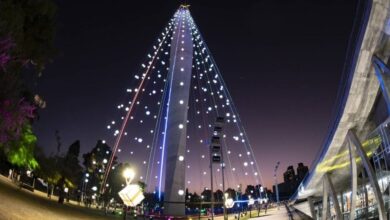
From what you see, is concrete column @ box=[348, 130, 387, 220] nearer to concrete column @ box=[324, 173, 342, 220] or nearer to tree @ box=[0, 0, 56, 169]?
concrete column @ box=[324, 173, 342, 220]

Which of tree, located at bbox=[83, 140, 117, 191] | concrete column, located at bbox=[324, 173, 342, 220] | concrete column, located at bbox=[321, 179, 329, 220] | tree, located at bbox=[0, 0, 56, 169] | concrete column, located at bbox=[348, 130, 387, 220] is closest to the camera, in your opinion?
tree, located at bbox=[0, 0, 56, 169]

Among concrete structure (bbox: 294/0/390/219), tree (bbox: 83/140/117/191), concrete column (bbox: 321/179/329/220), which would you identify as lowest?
concrete column (bbox: 321/179/329/220)

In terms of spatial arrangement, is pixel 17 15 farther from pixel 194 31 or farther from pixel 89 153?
pixel 89 153

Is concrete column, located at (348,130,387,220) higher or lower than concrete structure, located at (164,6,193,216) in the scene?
lower

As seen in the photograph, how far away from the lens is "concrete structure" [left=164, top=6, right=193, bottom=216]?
37219mm

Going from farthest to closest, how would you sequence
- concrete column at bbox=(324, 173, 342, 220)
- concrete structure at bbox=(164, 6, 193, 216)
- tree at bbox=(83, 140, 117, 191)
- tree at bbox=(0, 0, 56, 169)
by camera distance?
tree at bbox=(83, 140, 117, 191), concrete structure at bbox=(164, 6, 193, 216), concrete column at bbox=(324, 173, 342, 220), tree at bbox=(0, 0, 56, 169)

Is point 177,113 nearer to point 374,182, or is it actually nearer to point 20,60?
point 374,182

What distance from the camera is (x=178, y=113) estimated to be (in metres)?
40.4

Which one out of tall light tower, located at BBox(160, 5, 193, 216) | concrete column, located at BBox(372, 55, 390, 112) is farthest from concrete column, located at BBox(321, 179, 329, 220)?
concrete column, located at BBox(372, 55, 390, 112)

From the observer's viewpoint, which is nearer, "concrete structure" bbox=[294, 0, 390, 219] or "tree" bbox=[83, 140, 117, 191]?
"concrete structure" bbox=[294, 0, 390, 219]

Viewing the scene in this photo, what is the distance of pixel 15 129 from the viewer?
527 inches

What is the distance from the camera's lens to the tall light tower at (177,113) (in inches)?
1467

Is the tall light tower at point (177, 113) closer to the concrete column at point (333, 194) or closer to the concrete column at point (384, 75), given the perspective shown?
the concrete column at point (333, 194)

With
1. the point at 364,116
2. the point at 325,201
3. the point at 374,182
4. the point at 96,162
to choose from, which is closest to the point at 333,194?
the point at 325,201
